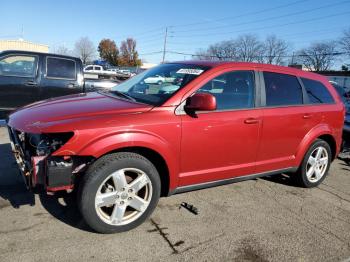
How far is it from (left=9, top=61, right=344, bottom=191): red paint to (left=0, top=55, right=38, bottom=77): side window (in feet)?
12.9

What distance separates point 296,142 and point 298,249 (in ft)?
5.48

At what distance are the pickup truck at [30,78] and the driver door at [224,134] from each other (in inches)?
167

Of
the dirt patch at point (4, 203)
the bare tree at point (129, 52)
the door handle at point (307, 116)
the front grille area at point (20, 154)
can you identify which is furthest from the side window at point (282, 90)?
the bare tree at point (129, 52)

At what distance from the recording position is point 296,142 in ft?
15.1

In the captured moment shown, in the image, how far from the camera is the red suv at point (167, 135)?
10.1 feet

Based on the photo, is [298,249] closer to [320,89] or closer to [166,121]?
[166,121]

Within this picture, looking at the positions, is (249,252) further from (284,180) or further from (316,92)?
(316,92)

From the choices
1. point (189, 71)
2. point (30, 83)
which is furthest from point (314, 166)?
point (30, 83)

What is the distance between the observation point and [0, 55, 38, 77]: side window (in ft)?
23.8

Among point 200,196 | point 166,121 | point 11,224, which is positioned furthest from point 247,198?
point 11,224

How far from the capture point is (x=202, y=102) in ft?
11.2

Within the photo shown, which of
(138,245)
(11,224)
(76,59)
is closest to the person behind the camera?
(138,245)

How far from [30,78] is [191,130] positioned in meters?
5.11

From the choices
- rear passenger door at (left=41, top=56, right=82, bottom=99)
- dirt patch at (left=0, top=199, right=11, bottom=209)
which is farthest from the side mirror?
rear passenger door at (left=41, top=56, right=82, bottom=99)
